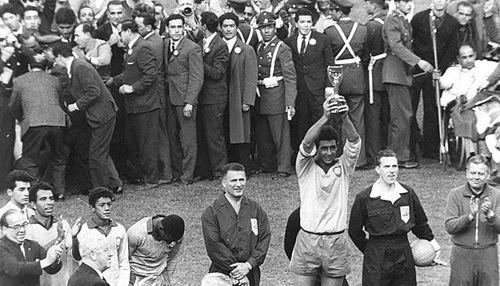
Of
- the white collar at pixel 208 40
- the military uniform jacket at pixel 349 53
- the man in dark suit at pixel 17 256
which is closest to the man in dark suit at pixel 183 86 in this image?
the white collar at pixel 208 40

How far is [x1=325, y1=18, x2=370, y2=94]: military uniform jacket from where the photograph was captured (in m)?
16.1

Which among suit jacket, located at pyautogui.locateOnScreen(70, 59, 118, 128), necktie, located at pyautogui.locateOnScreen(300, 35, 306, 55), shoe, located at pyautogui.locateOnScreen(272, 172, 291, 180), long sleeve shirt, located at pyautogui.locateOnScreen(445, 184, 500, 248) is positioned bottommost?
shoe, located at pyautogui.locateOnScreen(272, 172, 291, 180)

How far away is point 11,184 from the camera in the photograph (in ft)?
38.8

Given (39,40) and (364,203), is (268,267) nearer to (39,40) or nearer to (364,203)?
(364,203)

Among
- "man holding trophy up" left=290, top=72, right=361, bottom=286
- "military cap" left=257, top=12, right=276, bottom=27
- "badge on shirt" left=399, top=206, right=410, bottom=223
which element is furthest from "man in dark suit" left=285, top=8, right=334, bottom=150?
"badge on shirt" left=399, top=206, right=410, bottom=223

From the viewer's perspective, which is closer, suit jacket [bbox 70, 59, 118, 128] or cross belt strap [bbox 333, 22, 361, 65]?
suit jacket [bbox 70, 59, 118, 128]

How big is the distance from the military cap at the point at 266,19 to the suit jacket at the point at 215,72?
2.28 ft

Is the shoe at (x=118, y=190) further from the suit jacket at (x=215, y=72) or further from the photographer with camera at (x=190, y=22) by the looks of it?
the photographer with camera at (x=190, y=22)

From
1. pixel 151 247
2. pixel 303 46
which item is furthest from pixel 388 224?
pixel 303 46

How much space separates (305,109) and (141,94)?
93.3 inches

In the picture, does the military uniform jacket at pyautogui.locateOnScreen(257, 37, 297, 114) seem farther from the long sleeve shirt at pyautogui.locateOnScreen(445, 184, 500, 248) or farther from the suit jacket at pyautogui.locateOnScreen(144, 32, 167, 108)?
the long sleeve shirt at pyautogui.locateOnScreen(445, 184, 500, 248)

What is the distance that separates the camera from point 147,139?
51.4ft

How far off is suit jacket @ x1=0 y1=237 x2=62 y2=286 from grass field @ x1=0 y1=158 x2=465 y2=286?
2508 millimetres

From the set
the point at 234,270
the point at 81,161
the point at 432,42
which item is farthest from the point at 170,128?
the point at 234,270
